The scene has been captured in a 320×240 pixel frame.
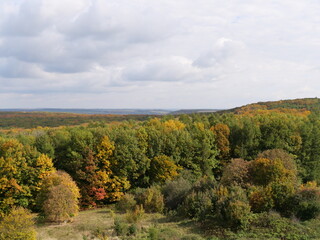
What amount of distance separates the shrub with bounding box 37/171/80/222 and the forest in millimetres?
96

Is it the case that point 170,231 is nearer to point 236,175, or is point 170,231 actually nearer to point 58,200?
point 236,175

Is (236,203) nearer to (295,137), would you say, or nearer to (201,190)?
(201,190)

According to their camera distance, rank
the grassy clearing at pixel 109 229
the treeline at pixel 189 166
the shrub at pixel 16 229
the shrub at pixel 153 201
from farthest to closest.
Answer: the shrub at pixel 153 201 < the treeline at pixel 189 166 < the grassy clearing at pixel 109 229 < the shrub at pixel 16 229

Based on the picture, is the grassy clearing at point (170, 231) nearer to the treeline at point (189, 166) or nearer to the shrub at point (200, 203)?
the shrub at point (200, 203)

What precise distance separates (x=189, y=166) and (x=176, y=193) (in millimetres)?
11696

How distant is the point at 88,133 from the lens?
40875 millimetres

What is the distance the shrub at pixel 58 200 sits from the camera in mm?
27969

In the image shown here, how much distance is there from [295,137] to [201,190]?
2380 cm

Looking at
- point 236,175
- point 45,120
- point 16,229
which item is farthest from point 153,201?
point 45,120

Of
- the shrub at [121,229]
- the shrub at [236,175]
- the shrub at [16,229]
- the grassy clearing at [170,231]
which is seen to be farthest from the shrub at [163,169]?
the shrub at [16,229]

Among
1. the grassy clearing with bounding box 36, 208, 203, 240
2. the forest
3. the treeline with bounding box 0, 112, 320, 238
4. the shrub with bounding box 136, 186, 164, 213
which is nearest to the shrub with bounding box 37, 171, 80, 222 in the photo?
the forest

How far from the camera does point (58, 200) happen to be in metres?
28.1

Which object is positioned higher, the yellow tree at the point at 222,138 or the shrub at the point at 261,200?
the yellow tree at the point at 222,138

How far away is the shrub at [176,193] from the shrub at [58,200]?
34.7 ft
